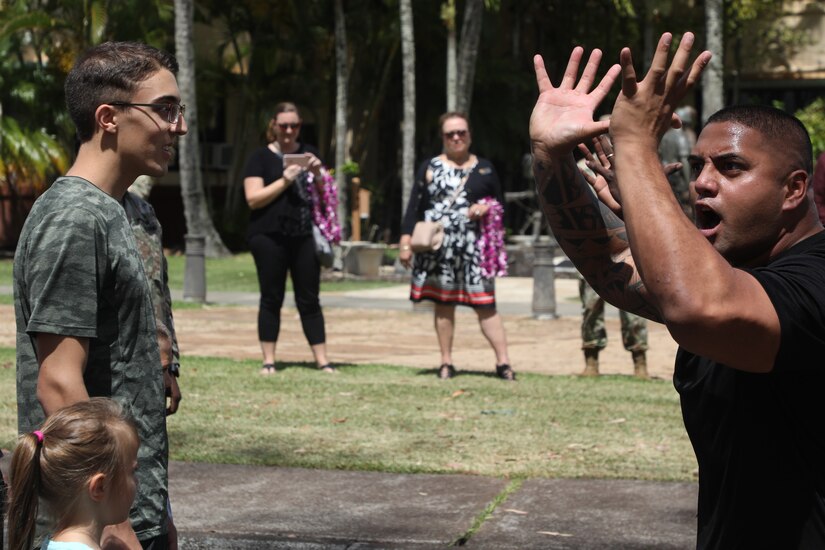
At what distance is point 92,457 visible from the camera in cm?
305

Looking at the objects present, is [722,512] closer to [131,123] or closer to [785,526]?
[785,526]

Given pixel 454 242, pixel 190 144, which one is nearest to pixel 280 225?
pixel 454 242

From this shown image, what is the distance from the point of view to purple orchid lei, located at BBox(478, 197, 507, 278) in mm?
10000

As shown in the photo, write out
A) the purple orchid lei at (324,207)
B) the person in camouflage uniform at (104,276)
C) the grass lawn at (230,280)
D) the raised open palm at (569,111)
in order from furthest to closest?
1. the grass lawn at (230,280)
2. the purple orchid lei at (324,207)
3. the person in camouflage uniform at (104,276)
4. the raised open palm at (569,111)

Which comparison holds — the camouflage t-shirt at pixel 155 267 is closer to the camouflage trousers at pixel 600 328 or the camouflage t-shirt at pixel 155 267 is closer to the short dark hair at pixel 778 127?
the short dark hair at pixel 778 127

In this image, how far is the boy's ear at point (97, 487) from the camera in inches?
120

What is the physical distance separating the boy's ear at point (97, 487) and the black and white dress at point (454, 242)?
6.92m

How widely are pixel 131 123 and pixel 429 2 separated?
85.6ft

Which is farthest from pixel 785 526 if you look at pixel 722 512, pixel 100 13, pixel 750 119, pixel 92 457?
pixel 100 13

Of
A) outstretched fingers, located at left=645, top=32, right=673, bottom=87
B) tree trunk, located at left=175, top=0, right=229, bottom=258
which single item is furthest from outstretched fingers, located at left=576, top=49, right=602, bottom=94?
tree trunk, located at left=175, top=0, right=229, bottom=258

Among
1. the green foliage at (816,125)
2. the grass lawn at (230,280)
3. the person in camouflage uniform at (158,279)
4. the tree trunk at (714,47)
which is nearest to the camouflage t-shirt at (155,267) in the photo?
the person in camouflage uniform at (158,279)

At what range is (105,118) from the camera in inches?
134

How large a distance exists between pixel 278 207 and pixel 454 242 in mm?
1311

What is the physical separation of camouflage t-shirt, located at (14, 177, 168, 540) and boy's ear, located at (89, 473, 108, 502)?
0.91ft
